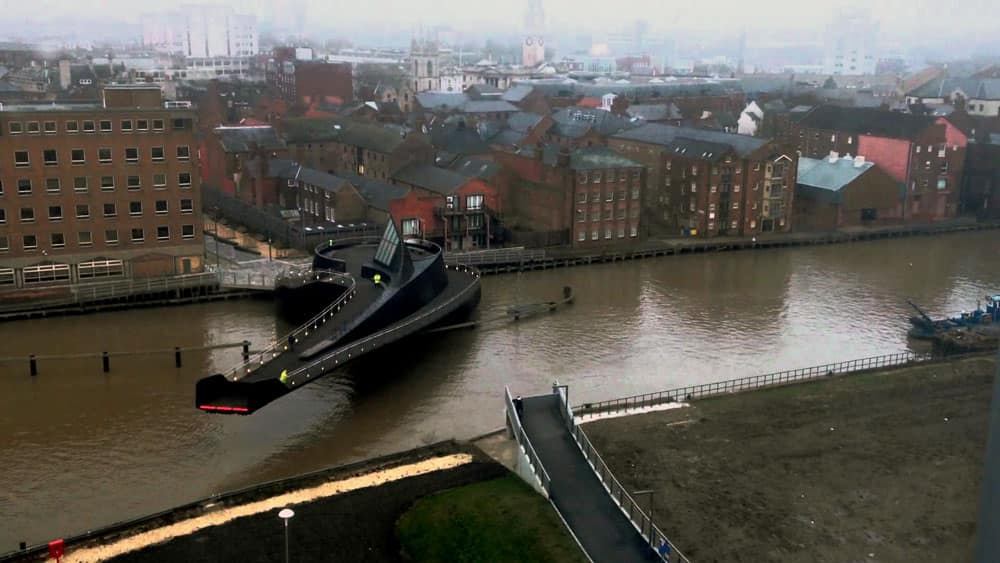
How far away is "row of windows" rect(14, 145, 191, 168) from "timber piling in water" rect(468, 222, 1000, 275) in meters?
9.42

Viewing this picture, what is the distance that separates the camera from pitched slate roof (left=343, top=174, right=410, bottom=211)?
31.7m

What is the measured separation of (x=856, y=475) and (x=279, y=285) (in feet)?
51.3

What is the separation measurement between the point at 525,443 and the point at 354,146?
29.0 metres

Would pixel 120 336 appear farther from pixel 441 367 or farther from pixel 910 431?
pixel 910 431

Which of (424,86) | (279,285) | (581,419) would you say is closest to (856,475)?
(581,419)

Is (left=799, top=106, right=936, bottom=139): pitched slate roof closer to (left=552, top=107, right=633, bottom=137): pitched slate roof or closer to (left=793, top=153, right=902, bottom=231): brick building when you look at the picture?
(left=793, top=153, right=902, bottom=231): brick building

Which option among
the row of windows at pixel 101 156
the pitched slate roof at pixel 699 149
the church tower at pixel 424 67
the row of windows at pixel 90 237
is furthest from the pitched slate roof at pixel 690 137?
the church tower at pixel 424 67

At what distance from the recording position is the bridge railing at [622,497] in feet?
39.6

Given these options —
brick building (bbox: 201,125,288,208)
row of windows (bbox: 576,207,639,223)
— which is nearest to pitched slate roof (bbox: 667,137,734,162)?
row of windows (bbox: 576,207,639,223)

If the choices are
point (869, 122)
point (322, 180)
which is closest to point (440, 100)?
point (869, 122)

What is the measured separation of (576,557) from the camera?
1197 cm

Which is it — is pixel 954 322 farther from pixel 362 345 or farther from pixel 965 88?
pixel 965 88

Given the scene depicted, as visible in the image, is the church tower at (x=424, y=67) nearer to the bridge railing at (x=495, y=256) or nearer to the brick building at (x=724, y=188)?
the brick building at (x=724, y=188)

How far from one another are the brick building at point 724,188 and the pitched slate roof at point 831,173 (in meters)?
2.61
